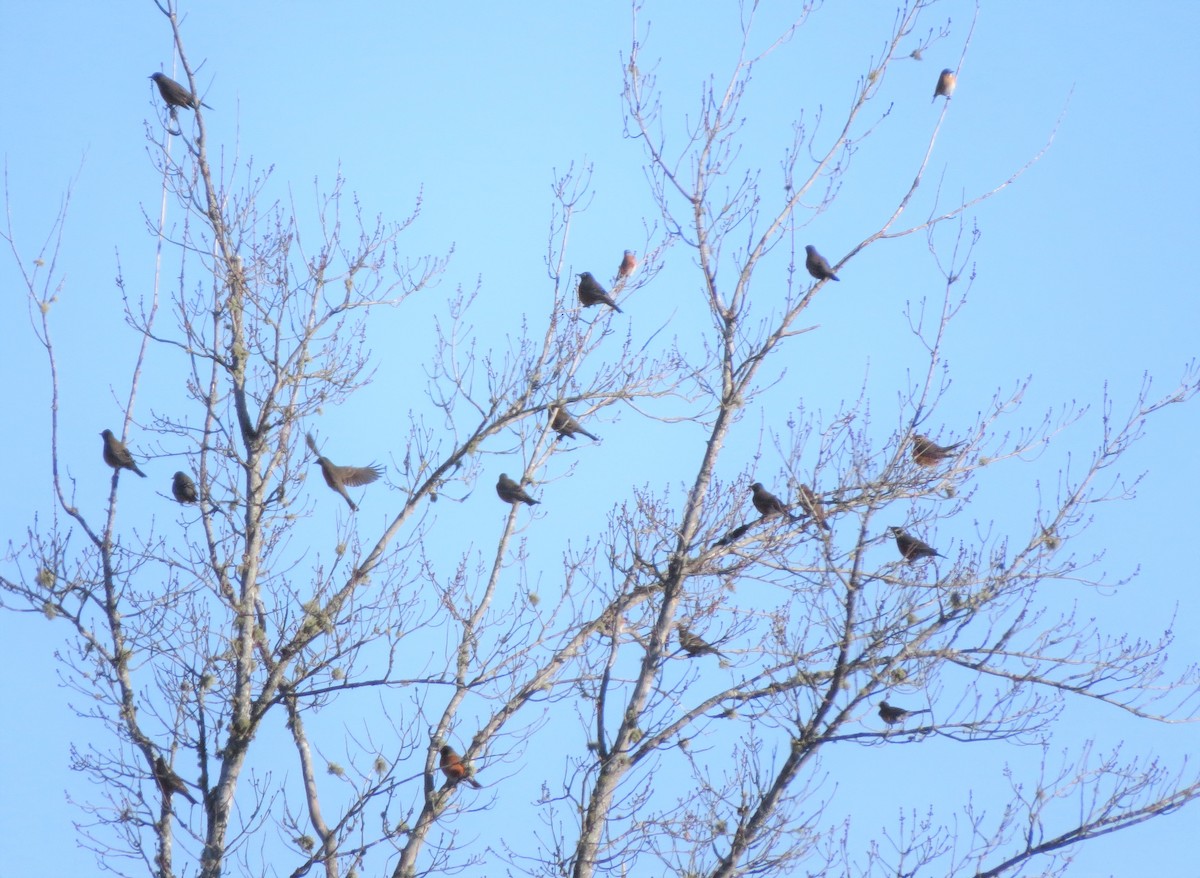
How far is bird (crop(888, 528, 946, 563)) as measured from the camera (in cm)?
1046

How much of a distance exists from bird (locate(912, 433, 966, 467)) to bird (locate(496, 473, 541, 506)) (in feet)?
9.23

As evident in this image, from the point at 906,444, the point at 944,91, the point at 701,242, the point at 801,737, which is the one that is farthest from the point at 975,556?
the point at 944,91

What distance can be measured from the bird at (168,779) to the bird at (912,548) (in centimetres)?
502

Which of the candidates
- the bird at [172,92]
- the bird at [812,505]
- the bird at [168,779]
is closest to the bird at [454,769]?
the bird at [168,779]

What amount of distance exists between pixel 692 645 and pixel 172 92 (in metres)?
5.48

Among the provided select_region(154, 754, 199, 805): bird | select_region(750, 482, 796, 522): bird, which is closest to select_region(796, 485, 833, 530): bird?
select_region(750, 482, 796, 522): bird

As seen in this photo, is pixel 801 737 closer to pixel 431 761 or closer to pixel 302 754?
pixel 431 761

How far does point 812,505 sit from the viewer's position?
9.64 metres

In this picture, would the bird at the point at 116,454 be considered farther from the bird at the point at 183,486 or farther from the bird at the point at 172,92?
the bird at the point at 172,92

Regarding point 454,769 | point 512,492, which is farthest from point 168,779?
point 512,492

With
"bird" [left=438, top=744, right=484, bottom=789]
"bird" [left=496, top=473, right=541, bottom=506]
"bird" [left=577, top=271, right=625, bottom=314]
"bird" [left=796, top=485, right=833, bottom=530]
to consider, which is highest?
"bird" [left=577, top=271, right=625, bottom=314]

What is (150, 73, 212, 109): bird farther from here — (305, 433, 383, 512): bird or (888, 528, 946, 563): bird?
(888, 528, 946, 563): bird

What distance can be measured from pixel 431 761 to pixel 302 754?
116 centimetres

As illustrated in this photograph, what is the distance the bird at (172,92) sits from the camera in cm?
1110
